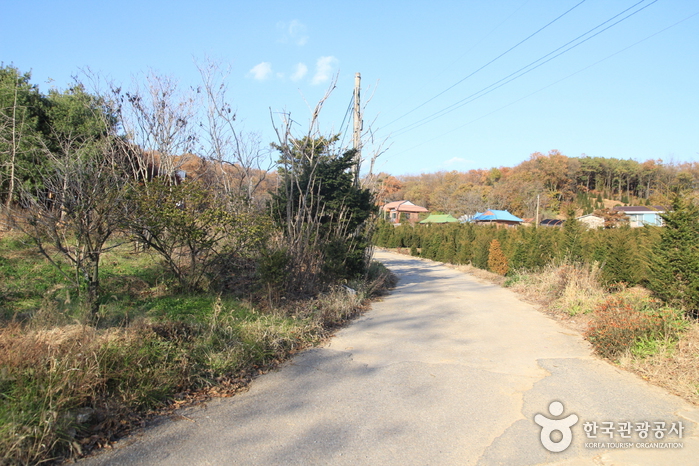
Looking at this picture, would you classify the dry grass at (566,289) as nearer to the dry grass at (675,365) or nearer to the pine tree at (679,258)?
the pine tree at (679,258)

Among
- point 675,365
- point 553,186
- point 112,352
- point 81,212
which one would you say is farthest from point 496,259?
point 553,186

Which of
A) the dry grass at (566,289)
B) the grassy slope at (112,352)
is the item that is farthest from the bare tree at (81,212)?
the dry grass at (566,289)

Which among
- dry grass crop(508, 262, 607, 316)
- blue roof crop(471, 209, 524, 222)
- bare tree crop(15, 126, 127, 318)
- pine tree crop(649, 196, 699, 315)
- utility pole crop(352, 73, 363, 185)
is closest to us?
bare tree crop(15, 126, 127, 318)

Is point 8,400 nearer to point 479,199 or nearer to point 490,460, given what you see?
point 490,460

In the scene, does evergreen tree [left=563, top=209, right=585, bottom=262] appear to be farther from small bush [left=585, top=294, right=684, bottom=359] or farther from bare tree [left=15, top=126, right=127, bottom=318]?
bare tree [left=15, top=126, right=127, bottom=318]

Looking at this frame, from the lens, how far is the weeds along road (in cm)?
331

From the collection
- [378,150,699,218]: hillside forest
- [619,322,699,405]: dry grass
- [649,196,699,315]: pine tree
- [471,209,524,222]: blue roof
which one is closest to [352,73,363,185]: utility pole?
[649,196,699,315]: pine tree

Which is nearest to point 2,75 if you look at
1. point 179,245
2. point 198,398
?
point 179,245

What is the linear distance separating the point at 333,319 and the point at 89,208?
13.8ft

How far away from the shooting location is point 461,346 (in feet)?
20.9

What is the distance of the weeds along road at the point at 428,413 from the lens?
331cm

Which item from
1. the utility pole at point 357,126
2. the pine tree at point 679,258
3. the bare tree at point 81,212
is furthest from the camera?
the utility pole at point 357,126

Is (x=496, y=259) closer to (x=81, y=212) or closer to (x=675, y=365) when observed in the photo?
(x=675, y=365)

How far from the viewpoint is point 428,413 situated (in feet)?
13.3
